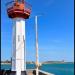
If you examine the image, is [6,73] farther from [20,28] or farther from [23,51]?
[20,28]

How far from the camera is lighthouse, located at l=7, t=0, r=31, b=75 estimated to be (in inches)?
660

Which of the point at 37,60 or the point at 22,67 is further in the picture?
the point at 22,67

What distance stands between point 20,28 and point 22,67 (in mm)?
2482

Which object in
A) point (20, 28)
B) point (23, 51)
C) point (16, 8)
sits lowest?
point (23, 51)

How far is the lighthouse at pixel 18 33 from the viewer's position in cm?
1677

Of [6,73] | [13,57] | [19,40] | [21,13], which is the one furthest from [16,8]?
[6,73]

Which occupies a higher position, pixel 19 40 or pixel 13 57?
pixel 19 40

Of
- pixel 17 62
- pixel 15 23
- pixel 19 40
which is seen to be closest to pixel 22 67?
pixel 17 62

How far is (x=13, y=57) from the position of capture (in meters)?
17.1

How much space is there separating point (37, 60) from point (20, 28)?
4.42 metres

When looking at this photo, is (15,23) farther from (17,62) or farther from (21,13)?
(17,62)

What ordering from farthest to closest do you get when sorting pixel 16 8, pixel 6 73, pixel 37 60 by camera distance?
pixel 6 73 < pixel 16 8 < pixel 37 60

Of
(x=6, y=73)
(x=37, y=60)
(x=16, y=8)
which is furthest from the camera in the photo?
(x=6, y=73)

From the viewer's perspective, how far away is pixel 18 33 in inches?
679
